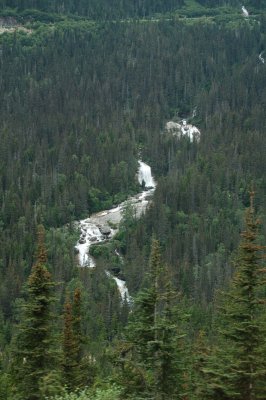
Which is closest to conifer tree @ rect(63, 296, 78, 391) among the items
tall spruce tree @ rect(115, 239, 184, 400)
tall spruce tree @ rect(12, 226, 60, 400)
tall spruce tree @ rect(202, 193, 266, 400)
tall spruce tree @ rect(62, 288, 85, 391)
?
tall spruce tree @ rect(62, 288, 85, 391)

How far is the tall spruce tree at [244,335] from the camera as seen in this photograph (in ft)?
107

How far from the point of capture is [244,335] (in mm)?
32781

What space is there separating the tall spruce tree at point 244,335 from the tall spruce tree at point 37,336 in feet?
32.7

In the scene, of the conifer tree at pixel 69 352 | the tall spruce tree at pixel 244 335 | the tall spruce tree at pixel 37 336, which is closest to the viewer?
the tall spruce tree at pixel 244 335

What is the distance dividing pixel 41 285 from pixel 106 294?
4395 inches

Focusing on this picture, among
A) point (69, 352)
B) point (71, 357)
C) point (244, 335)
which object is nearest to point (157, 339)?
point (244, 335)

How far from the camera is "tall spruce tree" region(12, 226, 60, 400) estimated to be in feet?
129

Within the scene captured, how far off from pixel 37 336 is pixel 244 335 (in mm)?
12223

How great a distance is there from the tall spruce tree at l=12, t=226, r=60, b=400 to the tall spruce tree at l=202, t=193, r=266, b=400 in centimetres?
998

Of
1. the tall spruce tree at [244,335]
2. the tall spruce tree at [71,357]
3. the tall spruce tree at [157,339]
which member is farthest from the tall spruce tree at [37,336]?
the tall spruce tree at [244,335]

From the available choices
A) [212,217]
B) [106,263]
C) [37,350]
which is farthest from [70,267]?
[37,350]

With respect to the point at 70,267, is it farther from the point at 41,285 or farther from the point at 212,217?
the point at 41,285

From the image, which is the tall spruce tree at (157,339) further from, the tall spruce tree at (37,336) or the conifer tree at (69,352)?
the conifer tree at (69,352)

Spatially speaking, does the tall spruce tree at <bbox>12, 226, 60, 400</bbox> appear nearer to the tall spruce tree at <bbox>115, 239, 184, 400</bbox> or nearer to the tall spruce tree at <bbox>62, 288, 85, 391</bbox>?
the tall spruce tree at <bbox>115, 239, 184, 400</bbox>
